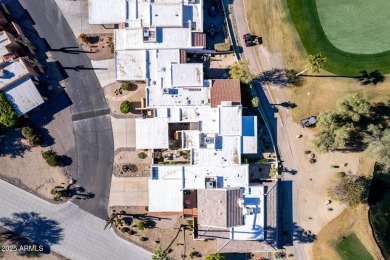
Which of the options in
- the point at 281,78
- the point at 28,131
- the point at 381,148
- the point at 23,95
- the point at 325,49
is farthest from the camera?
the point at 281,78

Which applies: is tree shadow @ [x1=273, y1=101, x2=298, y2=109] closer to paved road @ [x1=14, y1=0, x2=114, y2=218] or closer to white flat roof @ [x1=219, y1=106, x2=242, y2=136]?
white flat roof @ [x1=219, y1=106, x2=242, y2=136]

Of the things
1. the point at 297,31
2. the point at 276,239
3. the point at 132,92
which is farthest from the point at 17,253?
the point at 297,31

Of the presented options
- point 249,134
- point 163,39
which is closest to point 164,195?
point 249,134

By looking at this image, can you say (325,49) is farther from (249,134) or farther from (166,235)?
(166,235)

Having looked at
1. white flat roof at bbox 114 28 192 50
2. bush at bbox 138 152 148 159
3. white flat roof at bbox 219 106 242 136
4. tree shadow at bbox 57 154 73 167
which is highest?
white flat roof at bbox 114 28 192 50

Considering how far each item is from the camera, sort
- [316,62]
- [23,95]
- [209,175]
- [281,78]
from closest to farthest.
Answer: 1. [316,62]
2. [209,175]
3. [23,95]
4. [281,78]

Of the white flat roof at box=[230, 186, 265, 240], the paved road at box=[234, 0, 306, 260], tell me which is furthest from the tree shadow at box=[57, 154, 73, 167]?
the paved road at box=[234, 0, 306, 260]
